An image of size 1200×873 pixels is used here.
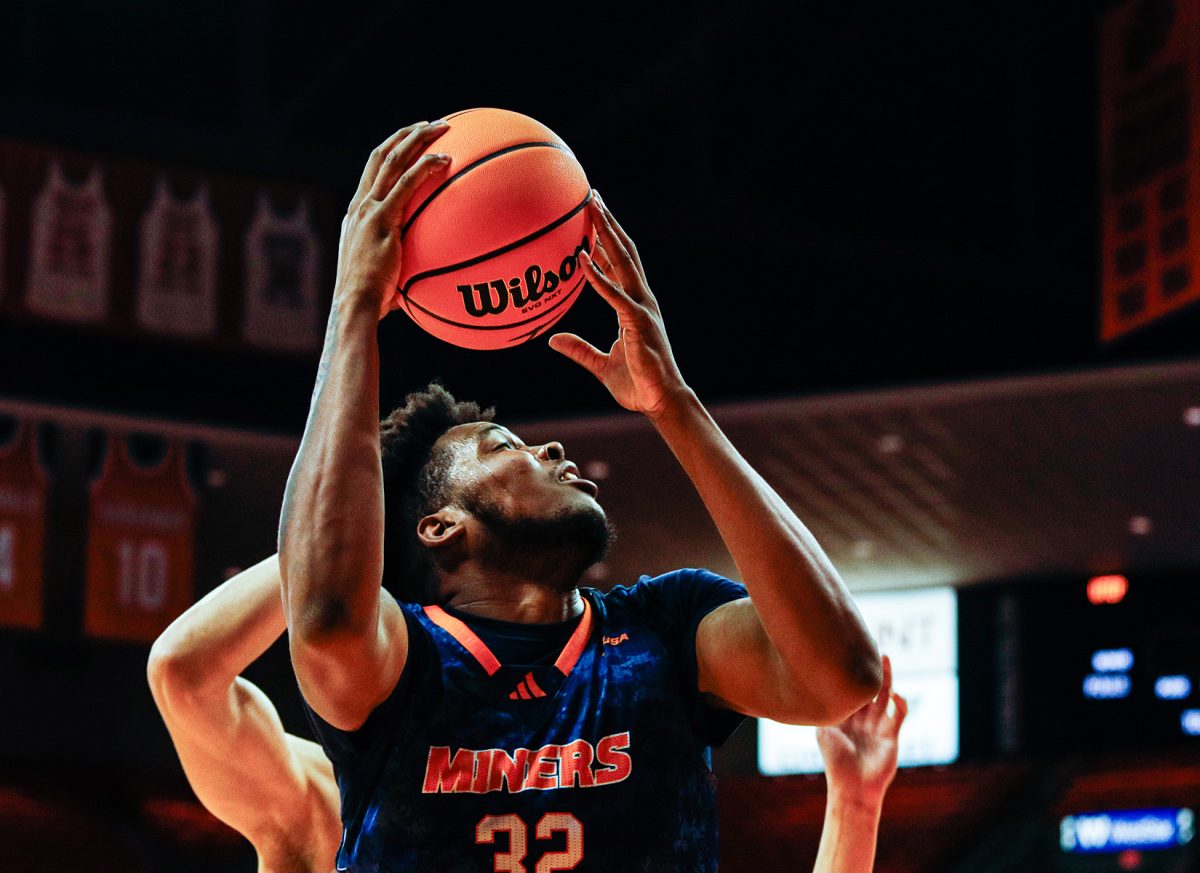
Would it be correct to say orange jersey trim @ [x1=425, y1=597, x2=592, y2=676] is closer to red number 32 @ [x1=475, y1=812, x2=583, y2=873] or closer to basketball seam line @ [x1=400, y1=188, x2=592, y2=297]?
red number 32 @ [x1=475, y1=812, x2=583, y2=873]

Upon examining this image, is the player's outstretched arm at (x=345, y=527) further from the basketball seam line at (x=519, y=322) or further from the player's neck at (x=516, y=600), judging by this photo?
Result: the basketball seam line at (x=519, y=322)

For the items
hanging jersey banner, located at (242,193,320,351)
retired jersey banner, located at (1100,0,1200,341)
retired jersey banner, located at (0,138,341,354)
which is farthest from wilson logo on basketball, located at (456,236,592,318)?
hanging jersey banner, located at (242,193,320,351)

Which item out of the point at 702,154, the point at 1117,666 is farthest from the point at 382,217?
the point at 1117,666

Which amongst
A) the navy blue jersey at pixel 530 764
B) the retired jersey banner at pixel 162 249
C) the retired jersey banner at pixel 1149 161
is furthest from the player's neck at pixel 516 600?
the retired jersey banner at pixel 162 249

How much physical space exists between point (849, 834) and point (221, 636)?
1238mm

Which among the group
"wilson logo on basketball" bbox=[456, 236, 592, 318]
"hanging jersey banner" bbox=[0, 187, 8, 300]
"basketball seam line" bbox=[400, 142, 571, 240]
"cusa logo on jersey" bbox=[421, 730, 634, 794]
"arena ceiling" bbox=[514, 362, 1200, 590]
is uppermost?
"hanging jersey banner" bbox=[0, 187, 8, 300]

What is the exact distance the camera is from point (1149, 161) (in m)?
10.0

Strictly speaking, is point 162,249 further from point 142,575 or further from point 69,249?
point 142,575

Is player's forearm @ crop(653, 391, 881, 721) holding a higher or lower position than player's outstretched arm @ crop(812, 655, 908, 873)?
higher

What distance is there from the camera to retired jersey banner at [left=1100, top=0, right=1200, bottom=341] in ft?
31.6

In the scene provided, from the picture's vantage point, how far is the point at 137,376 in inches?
470

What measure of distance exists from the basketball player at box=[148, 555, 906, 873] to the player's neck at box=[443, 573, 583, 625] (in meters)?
0.56

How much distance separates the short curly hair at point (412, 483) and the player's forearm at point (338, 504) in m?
0.46

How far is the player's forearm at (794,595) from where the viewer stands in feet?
7.72
